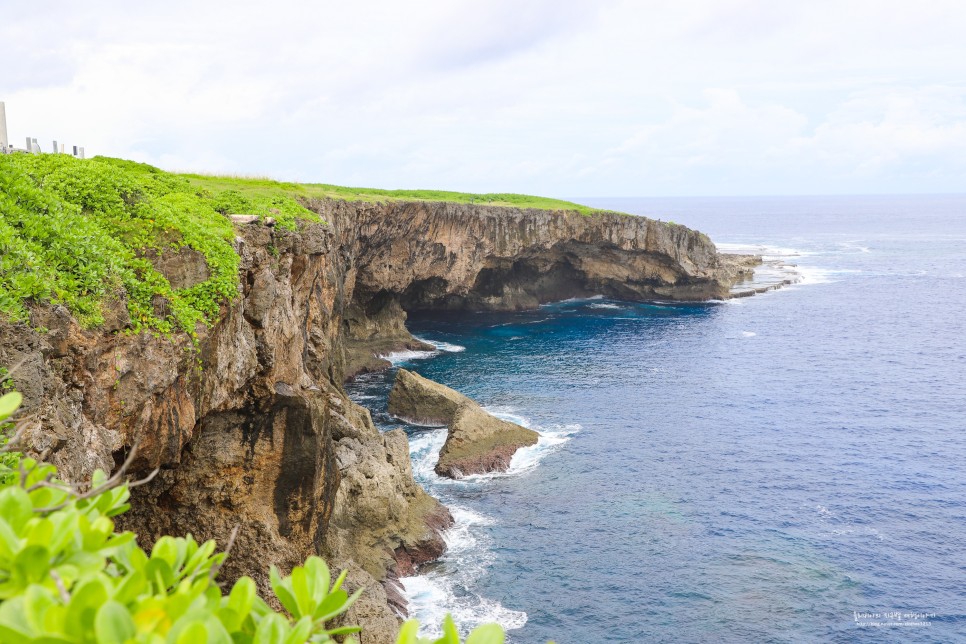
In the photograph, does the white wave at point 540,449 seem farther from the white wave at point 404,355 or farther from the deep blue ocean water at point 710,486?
the white wave at point 404,355

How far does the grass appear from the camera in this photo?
38.2m

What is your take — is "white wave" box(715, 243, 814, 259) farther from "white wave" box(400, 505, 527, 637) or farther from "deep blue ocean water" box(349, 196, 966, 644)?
"white wave" box(400, 505, 527, 637)

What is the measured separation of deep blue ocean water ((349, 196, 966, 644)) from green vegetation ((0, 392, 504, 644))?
2408cm

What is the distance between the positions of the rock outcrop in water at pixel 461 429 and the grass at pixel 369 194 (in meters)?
15.0

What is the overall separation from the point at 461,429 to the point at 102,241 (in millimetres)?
29548

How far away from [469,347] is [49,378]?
58.2 metres

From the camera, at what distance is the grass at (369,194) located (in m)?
38.2

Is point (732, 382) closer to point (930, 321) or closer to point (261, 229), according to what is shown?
point (930, 321)

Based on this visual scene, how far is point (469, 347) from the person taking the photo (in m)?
70.4

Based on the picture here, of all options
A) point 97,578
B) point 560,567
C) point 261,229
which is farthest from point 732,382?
point 97,578

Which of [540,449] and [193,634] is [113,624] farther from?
[540,449]

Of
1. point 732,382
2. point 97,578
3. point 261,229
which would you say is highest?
point 261,229

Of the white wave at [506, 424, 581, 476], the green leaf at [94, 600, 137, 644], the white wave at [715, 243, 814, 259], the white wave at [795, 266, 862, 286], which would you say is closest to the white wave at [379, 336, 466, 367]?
the white wave at [506, 424, 581, 476]

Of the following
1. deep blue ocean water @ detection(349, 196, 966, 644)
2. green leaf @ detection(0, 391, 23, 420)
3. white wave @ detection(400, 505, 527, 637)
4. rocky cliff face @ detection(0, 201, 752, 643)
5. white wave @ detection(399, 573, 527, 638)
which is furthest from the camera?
deep blue ocean water @ detection(349, 196, 966, 644)
